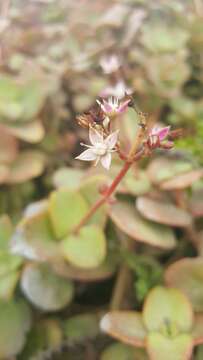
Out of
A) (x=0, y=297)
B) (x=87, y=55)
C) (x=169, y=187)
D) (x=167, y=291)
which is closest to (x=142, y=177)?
(x=169, y=187)

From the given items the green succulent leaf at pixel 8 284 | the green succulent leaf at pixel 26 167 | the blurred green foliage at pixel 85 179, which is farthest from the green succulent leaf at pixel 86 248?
the green succulent leaf at pixel 26 167

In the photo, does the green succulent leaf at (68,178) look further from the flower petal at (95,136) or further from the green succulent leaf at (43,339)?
the flower petal at (95,136)

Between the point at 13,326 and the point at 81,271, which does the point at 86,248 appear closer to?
the point at 81,271

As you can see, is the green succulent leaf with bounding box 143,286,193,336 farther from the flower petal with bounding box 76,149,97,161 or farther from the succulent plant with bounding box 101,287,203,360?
the flower petal with bounding box 76,149,97,161

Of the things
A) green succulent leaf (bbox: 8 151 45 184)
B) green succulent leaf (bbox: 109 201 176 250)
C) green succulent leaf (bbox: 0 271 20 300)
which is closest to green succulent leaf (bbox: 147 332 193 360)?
green succulent leaf (bbox: 109 201 176 250)

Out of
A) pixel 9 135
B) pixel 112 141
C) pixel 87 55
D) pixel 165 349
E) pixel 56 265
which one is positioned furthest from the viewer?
pixel 87 55

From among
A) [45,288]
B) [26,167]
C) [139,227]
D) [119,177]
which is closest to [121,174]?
[119,177]

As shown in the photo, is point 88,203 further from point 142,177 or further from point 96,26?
point 96,26
